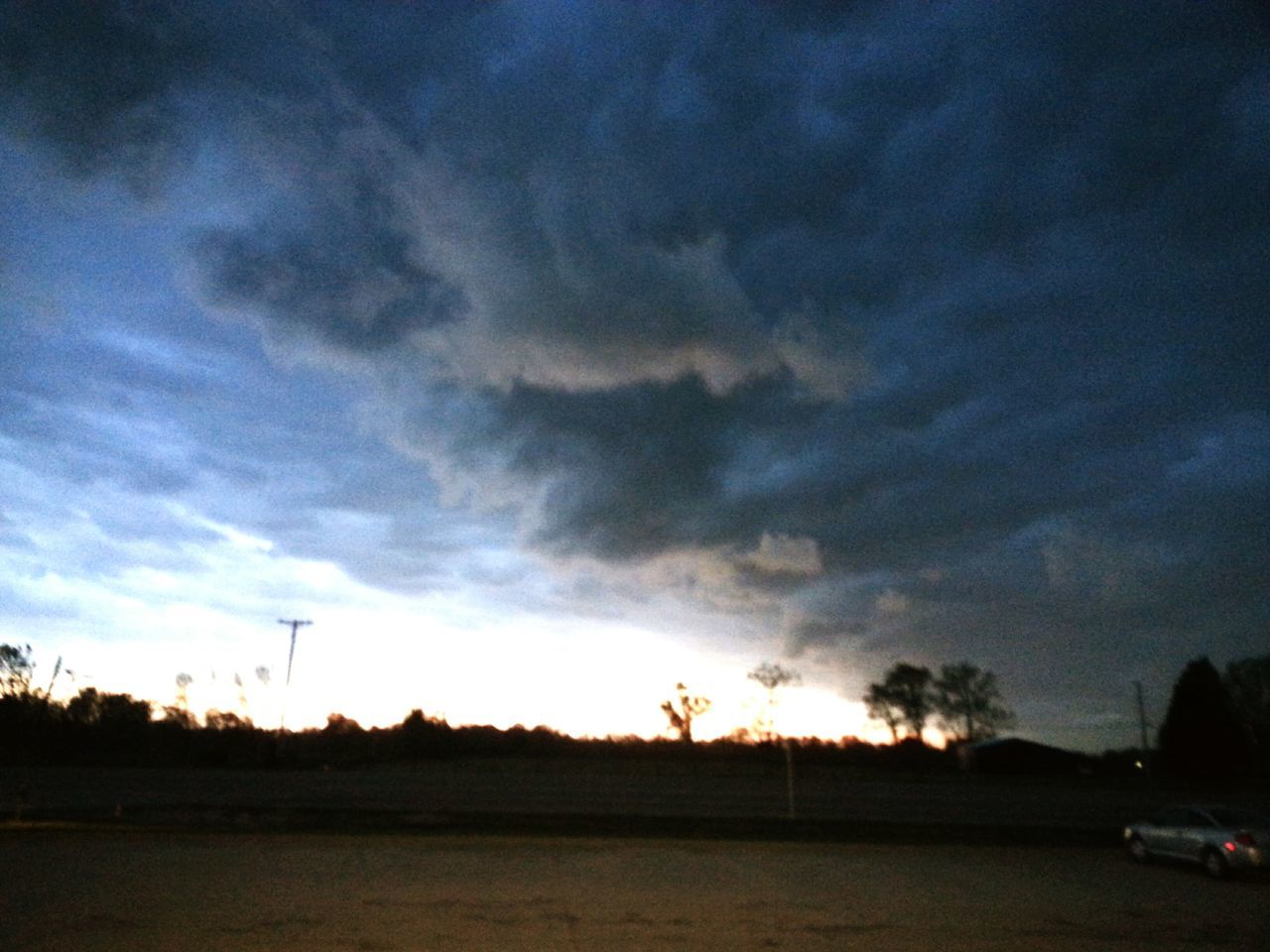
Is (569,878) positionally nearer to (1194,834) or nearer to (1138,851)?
(1194,834)

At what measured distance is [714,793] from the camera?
151ft

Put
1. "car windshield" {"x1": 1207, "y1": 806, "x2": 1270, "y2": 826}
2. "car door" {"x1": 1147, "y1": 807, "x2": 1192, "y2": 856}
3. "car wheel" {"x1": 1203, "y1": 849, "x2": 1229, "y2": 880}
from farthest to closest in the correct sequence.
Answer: "car door" {"x1": 1147, "y1": 807, "x2": 1192, "y2": 856}, "car windshield" {"x1": 1207, "y1": 806, "x2": 1270, "y2": 826}, "car wheel" {"x1": 1203, "y1": 849, "x2": 1229, "y2": 880}

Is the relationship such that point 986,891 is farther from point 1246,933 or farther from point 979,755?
point 979,755

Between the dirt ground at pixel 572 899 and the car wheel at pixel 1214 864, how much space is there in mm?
385

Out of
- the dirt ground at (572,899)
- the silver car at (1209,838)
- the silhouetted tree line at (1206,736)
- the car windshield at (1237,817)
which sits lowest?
the dirt ground at (572,899)

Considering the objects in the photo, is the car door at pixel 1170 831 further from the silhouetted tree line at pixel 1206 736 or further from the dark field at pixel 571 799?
the silhouetted tree line at pixel 1206 736

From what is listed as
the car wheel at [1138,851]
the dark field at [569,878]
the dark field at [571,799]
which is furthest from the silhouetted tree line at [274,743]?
the car wheel at [1138,851]

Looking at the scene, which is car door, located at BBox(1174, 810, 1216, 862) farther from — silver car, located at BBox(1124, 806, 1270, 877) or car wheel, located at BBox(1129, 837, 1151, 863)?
car wheel, located at BBox(1129, 837, 1151, 863)

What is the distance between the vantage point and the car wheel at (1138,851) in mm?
25000

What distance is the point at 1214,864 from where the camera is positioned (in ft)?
70.4

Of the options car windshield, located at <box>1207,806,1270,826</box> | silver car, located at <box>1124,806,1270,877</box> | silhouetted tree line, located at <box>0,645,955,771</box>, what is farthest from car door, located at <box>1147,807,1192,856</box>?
silhouetted tree line, located at <box>0,645,955,771</box>

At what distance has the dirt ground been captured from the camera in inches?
475

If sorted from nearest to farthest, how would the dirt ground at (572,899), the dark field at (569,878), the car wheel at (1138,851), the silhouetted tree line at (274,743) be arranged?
A: the dirt ground at (572,899), the dark field at (569,878), the car wheel at (1138,851), the silhouetted tree line at (274,743)

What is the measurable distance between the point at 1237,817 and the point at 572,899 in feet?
56.4
